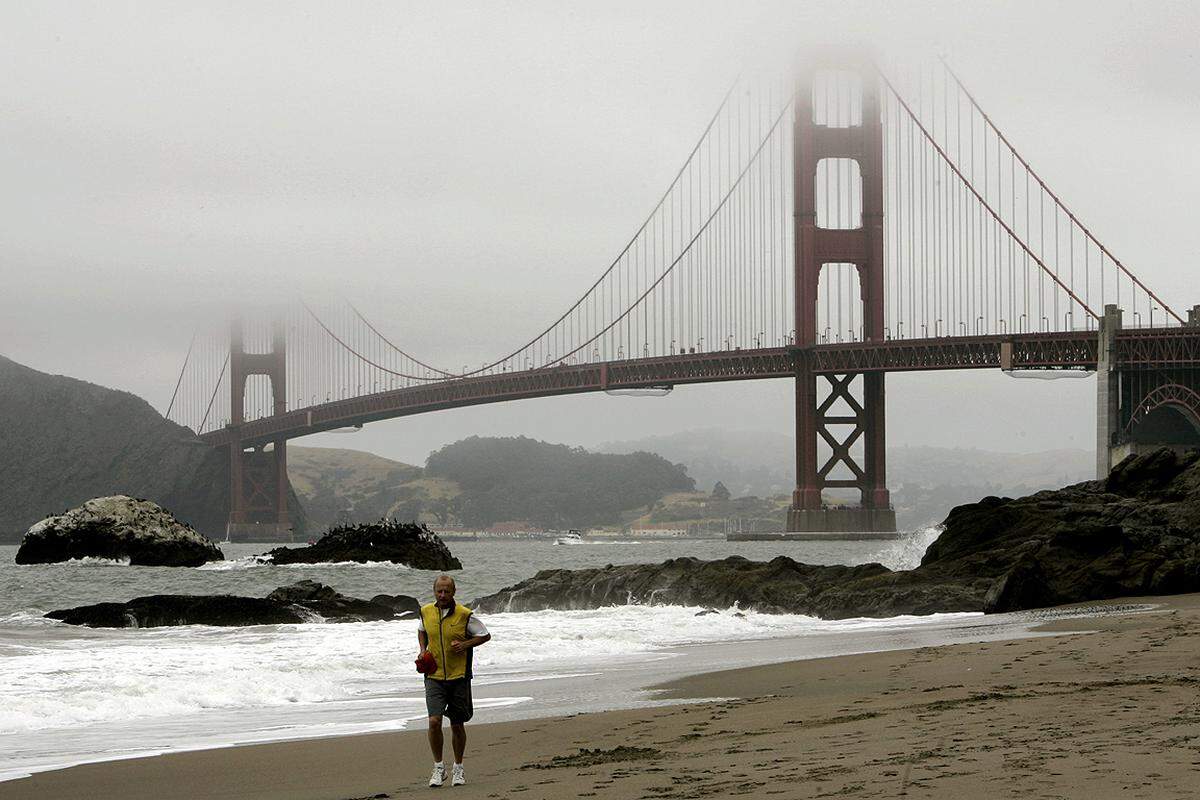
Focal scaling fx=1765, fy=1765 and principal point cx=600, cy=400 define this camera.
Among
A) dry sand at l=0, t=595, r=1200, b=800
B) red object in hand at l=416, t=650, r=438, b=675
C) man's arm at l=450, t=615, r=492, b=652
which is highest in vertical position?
man's arm at l=450, t=615, r=492, b=652

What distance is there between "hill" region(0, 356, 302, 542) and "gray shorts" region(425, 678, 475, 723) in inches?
4352

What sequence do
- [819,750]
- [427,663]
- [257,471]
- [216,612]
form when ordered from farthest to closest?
[257,471]
[216,612]
[427,663]
[819,750]

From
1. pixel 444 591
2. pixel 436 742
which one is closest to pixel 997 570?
pixel 444 591

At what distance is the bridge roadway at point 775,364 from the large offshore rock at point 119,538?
25260 mm

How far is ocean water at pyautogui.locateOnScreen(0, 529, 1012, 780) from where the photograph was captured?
37.3ft

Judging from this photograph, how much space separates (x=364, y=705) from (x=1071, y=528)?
11193mm

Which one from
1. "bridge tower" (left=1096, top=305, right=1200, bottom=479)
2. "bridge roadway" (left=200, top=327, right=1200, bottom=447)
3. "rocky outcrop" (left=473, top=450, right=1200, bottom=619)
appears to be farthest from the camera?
"bridge roadway" (left=200, top=327, right=1200, bottom=447)

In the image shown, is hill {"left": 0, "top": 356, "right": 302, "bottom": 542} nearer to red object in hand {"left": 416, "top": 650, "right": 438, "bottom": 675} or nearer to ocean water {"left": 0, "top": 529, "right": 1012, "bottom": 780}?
ocean water {"left": 0, "top": 529, "right": 1012, "bottom": 780}

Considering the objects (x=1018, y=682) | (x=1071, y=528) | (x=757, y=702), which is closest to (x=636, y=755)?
(x=757, y=702)

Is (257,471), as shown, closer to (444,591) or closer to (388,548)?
(388,548)

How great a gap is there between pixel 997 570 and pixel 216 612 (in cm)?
1003

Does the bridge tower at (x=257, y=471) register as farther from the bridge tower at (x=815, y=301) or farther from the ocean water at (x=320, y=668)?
the ocean water at (x=320, y=668)

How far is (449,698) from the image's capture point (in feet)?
27.6

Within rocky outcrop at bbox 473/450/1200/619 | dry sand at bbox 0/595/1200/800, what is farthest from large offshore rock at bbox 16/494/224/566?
dry sand at bbox 0/595/1200/800
